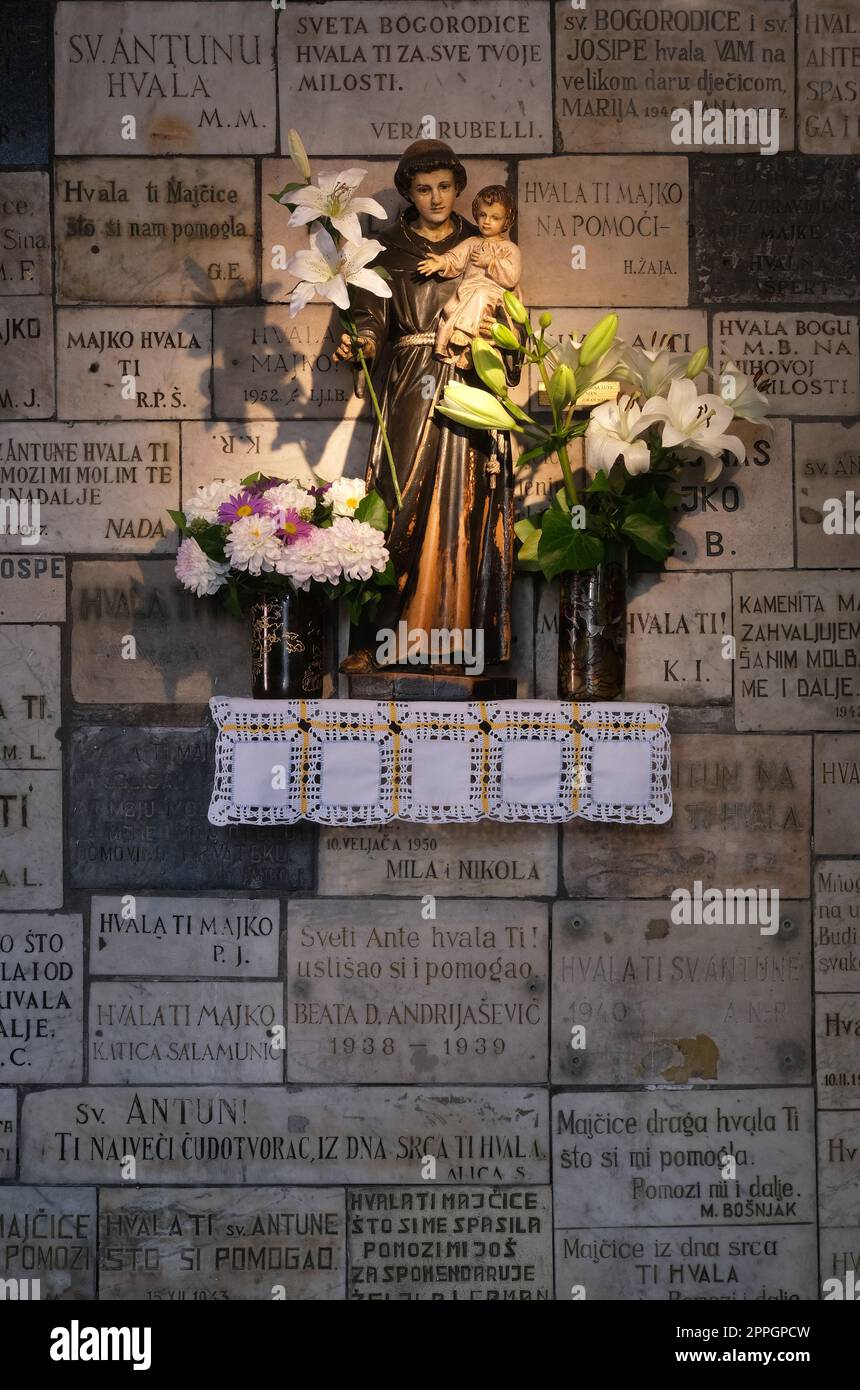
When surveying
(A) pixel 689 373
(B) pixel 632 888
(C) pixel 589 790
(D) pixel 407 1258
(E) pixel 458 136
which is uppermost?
(E) pixel 458 136

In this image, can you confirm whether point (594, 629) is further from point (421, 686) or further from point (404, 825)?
point (404, 825)

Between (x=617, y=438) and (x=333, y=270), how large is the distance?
0.78 metres

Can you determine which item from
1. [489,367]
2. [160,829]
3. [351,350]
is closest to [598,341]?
[489,367]

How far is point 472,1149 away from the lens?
3.22 meters

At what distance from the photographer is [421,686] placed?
10.1 feet

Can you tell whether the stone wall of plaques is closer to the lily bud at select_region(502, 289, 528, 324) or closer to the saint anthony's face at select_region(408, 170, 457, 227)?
the saint anthony's face at select_region(408, 170, 457, 227)

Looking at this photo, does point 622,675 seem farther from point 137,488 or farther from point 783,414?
point 137,488

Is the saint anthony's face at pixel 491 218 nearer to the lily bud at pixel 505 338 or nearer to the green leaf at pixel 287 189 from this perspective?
the lily bud at pixel 505 338

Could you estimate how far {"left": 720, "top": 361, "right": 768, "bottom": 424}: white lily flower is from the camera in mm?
3082

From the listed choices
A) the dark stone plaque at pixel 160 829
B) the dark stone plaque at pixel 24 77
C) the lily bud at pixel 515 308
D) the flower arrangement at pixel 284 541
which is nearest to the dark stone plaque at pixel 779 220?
the lily bud at pixel 515 308

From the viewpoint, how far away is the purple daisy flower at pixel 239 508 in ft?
9.75

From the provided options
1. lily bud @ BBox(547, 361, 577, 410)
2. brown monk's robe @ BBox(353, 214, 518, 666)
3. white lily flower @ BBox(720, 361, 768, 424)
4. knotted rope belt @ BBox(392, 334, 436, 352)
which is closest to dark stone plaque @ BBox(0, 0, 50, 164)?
brown monk's robe @ BBox(353, 214, 518, 666)

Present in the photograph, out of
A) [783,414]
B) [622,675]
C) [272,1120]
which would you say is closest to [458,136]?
[783,414]

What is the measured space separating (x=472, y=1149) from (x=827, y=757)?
134cm
